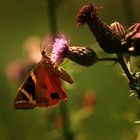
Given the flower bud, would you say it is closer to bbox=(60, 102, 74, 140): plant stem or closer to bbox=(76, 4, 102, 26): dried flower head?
bbox=(76, 4, 102, 26): dried flower head

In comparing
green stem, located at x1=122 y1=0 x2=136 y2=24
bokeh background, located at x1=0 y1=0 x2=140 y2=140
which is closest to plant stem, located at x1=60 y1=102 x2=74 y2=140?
bokeh background, located at x1=0 y1=0 x2=140 y2=140

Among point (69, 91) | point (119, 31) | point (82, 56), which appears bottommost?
point (69, 91)

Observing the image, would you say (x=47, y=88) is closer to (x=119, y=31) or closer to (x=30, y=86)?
(x=30, y=86)

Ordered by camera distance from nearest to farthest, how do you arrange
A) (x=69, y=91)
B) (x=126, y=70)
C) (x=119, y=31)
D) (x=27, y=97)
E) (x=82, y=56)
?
(x=126, y=70), (x=119, y=31), (x=82, y=56), (x=27, y=97), (x=69, y=91)

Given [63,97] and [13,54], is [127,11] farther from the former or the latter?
[13,54]

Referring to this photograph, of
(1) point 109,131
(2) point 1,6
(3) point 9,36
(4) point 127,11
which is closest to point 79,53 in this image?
(4) point 127,11

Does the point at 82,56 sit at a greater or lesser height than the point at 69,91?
greater

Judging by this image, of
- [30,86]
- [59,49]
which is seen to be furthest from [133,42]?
[30,86]
